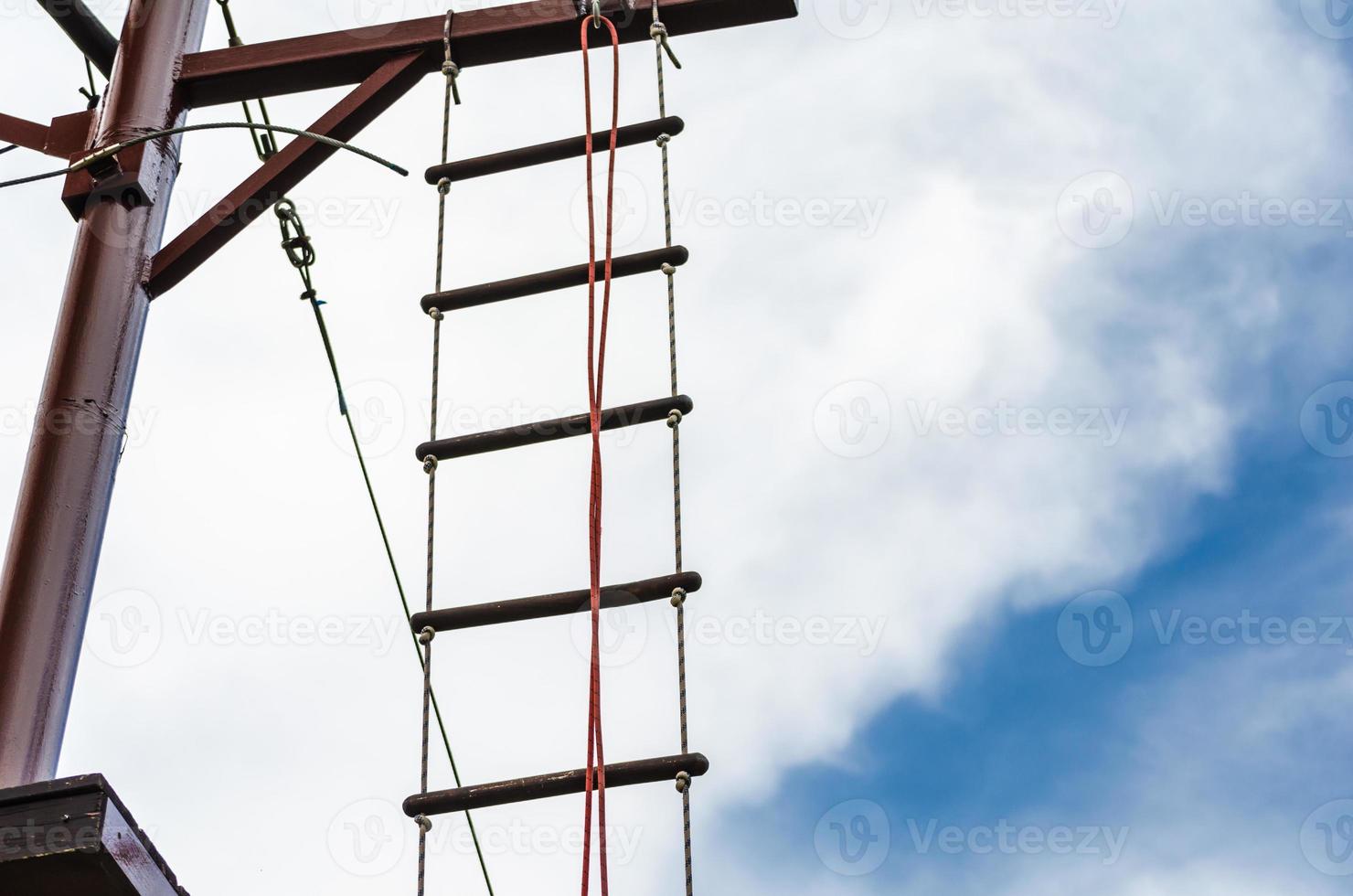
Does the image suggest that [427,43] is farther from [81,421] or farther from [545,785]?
[545,785]

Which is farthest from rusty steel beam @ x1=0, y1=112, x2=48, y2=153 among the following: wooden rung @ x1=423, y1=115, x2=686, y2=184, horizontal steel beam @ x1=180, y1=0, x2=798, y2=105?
wooden rung @ x1=423, y1=115, x2=686, y2=184

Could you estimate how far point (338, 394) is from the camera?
251 inches

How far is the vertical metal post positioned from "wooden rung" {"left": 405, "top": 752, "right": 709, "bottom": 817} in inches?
35.1

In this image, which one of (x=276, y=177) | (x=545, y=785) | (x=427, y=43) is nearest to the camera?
(x=545, y=785)

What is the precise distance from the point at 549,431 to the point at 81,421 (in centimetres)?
121

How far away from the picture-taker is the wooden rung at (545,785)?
4.14 m

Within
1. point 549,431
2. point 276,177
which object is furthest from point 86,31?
point 549,431

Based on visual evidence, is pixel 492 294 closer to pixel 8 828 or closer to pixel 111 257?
pixel 111 257

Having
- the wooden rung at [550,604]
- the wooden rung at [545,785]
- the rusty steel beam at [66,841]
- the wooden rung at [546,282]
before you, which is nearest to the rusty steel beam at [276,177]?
the wooden rung at [546,282]

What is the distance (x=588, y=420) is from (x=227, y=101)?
1.62m

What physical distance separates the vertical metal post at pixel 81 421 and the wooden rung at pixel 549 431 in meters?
0.85

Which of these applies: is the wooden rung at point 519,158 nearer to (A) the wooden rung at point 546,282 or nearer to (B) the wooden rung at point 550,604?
(A) the wooden rung at point 546,282

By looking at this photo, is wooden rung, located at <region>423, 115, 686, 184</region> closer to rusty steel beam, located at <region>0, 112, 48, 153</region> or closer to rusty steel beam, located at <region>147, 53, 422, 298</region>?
rusty steel beam, located at <region>147, 53, 422, 298</region>

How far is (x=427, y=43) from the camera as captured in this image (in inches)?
210
